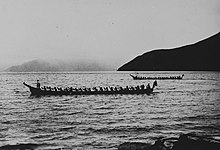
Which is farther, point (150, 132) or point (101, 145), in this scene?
point (150, 132)

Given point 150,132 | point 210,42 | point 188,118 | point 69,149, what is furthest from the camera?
point 210,42

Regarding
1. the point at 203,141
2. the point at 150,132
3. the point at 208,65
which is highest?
the point at 203,141

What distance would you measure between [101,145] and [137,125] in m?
5.22

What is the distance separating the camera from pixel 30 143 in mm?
13820

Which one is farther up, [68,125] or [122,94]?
[68,125]

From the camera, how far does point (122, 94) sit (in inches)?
1812

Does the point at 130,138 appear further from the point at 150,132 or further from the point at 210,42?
the point at 210,42

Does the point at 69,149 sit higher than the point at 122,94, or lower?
higher

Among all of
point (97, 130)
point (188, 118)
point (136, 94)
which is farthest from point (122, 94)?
point (97, 130)

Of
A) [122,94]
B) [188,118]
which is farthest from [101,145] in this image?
[122,94]

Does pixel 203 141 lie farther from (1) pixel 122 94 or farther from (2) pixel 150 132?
(1) pixel 122 94

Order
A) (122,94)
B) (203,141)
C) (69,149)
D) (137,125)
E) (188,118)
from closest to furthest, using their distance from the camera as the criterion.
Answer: (203,141) → (69,149) → (137,125) → (188,118) → (122,94)

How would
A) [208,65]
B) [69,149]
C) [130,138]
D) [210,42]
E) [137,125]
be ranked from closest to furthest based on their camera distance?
[69,149]
[130,138]
[137,125]
[210,42]
[208,65]

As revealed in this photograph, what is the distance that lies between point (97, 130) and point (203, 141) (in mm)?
8678
